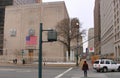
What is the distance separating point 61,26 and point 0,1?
2140 inches

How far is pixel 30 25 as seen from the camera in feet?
367

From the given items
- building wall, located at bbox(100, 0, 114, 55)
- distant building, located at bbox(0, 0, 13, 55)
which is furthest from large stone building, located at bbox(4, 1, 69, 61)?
building wall, located at bbox(100, 0, 114, 55)

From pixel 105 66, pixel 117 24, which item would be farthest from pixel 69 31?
pixel 105 66

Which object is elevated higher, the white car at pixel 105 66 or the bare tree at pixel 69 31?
the bare tree at pixel 69 31

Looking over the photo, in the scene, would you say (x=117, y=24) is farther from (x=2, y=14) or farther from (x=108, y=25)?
(x=2, y=14)

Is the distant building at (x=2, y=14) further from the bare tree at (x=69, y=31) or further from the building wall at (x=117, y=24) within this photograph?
the building wall at (x=117, y=24)

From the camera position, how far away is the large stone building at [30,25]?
349 ft

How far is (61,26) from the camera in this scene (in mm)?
83938

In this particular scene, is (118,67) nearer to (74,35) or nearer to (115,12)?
(74,35)

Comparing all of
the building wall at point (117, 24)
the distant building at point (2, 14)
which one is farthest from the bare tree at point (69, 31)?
the distant building at point (2, 14)

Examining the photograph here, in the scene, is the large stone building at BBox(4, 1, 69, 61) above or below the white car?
above

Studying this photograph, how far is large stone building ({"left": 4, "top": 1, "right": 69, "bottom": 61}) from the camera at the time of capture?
106500 millimetres

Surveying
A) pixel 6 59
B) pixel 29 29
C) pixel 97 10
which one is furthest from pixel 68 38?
pixel 97 10

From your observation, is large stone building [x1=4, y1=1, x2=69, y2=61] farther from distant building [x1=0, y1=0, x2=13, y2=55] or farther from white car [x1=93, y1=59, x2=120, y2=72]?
white car [x1=93, y1=59, x2=120, y2=72]
